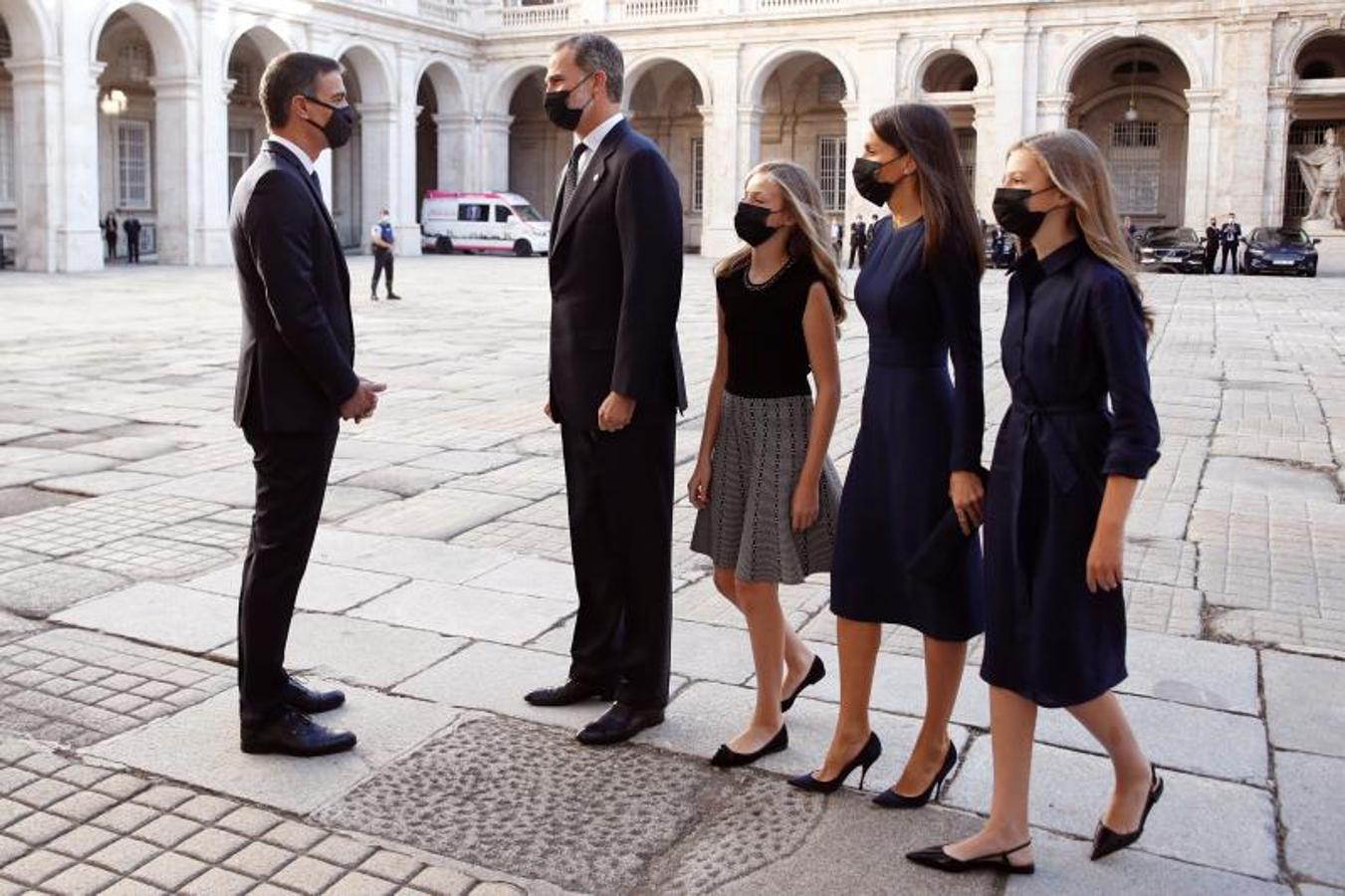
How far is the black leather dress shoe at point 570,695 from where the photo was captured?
4.49m

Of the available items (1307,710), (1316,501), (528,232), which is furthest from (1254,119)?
(1307,710)

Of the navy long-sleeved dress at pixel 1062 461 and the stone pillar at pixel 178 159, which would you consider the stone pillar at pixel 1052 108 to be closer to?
the stone pillar at pixel 178 159

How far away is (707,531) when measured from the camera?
4164 mm

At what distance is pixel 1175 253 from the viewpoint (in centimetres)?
3262

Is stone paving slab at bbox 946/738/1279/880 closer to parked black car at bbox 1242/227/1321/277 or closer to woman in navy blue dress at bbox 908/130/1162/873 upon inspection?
woman in navy blue dress at bbox 908/130/1162/873

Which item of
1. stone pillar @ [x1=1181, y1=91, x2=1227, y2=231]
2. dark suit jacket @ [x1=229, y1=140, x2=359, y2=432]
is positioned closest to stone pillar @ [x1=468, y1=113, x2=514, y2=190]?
stone pillar @ [x1=1181, y1=91, x2=1227, y2=231]

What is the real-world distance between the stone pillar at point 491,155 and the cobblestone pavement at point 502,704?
3427cm

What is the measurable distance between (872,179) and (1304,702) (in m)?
2.48

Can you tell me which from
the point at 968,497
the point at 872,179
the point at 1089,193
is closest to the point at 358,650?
the point at 968,497

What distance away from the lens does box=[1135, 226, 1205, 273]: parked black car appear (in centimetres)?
3253

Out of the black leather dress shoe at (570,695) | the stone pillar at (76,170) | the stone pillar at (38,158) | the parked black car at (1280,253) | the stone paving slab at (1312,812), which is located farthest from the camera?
the parked black car at (1280,253)

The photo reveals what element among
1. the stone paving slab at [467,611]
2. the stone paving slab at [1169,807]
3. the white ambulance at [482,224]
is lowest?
the stone paving slab at [1169,807]

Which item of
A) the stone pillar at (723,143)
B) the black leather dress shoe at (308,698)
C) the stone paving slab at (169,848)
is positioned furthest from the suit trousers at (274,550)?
the stone pillar at (723,143)

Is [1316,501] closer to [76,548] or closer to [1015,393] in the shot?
[1015,393]
